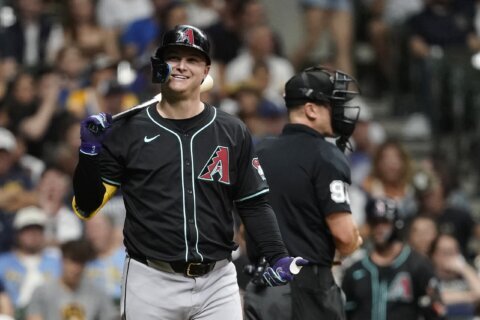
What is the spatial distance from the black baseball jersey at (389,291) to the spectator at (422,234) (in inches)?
85.6

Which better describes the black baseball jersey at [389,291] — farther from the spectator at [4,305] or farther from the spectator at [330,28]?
the spectator at [330,28]

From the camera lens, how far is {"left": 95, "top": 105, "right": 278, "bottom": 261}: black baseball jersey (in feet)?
17.0

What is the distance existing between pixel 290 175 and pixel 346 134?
19.1 inches

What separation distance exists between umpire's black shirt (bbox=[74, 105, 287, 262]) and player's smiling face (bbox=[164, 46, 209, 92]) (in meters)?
0.17

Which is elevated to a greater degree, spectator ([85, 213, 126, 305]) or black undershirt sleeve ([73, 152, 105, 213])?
black undershirt sleeve ([73, 152, 105, 213])

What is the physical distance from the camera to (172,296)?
205 inches

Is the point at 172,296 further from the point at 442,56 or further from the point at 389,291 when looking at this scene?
the point at 442,56

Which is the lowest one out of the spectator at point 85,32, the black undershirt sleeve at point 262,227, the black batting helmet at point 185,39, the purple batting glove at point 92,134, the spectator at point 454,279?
the spectator at point 454,279

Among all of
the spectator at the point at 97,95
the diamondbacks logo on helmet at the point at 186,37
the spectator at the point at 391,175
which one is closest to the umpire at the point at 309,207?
the diamondbacks logo on helmet at the point at 186,37

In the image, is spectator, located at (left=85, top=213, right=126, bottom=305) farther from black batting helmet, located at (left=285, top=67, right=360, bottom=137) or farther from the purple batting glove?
the purple batting glove

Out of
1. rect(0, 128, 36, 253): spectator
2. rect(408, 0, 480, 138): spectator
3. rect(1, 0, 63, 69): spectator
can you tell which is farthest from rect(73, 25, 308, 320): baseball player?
rect(408, 0, 480, 138): spectator

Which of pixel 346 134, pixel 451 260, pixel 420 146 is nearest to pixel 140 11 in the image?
pixel 420 146

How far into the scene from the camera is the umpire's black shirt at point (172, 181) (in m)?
5.19

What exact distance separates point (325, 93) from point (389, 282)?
2200 mm
